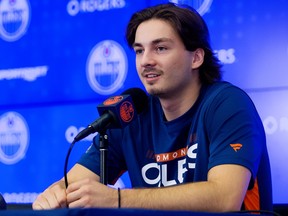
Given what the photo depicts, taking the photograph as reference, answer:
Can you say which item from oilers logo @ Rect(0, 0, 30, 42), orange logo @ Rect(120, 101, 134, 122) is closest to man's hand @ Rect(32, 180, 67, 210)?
orange logo @ Rect(120, 101, 134, 122)

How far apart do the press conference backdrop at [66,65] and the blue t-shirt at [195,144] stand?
1.29 ft

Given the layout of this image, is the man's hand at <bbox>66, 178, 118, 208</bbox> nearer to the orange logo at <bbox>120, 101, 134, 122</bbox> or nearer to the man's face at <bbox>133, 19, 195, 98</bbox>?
the orange logo at <bbox>120, 101, 134, 122</bbox>

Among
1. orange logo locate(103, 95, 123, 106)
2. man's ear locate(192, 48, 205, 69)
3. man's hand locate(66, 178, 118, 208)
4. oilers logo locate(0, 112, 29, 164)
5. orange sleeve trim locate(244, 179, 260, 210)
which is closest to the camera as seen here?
man's hand locate(66, 178, 118, 208)

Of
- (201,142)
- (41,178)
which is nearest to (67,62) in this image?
(41,178)

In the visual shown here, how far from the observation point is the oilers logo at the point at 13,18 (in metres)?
2.63

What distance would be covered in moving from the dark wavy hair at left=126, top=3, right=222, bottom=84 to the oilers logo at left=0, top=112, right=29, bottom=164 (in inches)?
32.8

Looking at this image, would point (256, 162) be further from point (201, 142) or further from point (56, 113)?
point (56, 113)

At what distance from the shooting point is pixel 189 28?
185 cm

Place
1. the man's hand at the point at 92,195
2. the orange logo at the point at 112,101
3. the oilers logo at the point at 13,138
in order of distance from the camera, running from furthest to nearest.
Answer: the oilers logo at the point at 13,138 → the orange logo at the point at 112,101 → the man's hand at the point at 92,195

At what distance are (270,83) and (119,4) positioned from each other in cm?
71

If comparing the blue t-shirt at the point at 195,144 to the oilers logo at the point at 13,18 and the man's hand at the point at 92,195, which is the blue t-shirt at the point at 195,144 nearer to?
the man's hand at the point at 92,195

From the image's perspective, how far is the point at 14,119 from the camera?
2.55 meters

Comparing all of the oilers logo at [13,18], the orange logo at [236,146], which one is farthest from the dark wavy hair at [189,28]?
the oilers logo at [13,18]

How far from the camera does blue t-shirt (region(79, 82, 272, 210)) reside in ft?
5.12
